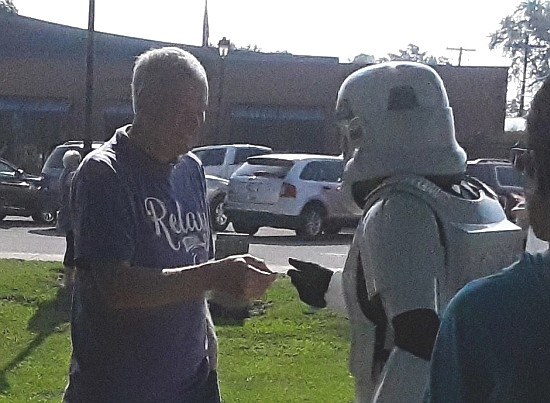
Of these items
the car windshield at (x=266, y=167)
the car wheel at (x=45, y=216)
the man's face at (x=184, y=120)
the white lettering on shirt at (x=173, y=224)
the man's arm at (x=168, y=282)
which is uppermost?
the man's face at (x=184, y=120)

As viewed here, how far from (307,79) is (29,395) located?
1225 inches

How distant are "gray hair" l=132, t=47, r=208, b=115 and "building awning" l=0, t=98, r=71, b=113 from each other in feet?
111

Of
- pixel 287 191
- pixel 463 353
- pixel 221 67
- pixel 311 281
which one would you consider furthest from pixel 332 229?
pixel 463 353

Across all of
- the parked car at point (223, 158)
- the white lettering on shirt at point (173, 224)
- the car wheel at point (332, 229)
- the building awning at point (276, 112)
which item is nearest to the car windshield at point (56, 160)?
the parked car at point (223, 158)

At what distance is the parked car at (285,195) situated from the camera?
60.6ft

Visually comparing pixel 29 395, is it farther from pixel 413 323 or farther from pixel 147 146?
pixel 413 323

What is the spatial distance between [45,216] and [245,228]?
4.57 m

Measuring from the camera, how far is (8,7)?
47.5m

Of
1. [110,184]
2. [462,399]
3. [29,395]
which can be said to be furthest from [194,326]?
[29,395]

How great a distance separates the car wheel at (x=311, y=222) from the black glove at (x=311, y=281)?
15.2m

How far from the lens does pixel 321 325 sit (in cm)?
955

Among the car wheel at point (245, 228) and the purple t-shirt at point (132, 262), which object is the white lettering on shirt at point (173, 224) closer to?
the purple t-shirt at point (132, 262)

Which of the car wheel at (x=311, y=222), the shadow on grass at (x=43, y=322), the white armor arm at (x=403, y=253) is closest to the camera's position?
the white armor arm at (x=403, y=253)

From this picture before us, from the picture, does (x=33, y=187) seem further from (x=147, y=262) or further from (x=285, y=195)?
(x=147, y=262)
